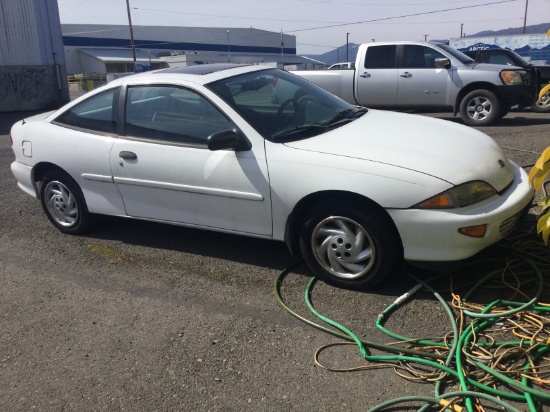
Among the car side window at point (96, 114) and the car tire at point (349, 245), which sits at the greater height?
the car side window at point (96, 114)

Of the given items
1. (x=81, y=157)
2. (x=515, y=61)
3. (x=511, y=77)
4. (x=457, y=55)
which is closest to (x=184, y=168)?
(x=81, y=157)

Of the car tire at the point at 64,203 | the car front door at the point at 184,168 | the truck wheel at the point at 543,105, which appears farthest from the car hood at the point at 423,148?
the truck wheel at the point at 543,105

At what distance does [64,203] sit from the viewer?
521cm

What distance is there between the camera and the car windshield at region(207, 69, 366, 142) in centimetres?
416

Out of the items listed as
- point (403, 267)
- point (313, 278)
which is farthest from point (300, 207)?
point (403, 267)

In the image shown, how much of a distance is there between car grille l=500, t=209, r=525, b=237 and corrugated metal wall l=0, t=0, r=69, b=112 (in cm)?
2011

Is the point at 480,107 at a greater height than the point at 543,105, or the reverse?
the point at 480,107

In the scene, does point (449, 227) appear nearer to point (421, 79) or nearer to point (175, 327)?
point (175, 327)

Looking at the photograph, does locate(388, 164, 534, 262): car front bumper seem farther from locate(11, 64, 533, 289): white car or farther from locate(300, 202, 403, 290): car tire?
locate(300, 202, 403, 290): car tire

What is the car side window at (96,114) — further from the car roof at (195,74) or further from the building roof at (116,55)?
the building roof at (116,55)

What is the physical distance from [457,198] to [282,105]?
5.61 feet

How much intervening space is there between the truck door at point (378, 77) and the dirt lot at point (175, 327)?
25.2 feet

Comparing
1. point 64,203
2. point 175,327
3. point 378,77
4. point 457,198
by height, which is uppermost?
point 457,198

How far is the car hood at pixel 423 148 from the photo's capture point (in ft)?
11.7
